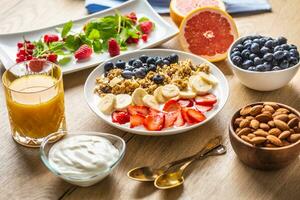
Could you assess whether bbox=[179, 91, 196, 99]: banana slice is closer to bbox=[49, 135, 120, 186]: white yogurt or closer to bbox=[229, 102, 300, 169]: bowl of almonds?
bbox=[229, 102, 300, 169]: bowl of almonds

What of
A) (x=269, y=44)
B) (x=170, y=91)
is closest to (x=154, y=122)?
(x=170, y=91)

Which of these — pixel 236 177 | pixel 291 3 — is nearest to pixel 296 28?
pixel 291 3

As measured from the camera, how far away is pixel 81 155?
143 centimetres

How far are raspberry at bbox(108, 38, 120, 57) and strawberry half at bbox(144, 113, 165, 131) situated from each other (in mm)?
423

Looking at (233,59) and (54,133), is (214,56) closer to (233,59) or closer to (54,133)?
(233,59)

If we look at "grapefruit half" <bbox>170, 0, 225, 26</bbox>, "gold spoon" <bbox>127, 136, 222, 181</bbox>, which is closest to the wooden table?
"gold spoon" <bbox>127, 136, 222, 181</bbox>

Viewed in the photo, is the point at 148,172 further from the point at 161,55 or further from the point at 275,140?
the point at 161,55

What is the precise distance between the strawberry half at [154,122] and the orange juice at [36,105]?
229mm

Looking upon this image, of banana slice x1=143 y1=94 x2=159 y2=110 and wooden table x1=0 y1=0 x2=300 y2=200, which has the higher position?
banana slice x1=143 y1=94 x2=159 y2=110

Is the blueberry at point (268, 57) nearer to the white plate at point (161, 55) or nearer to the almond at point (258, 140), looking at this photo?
the white plate at point (161, 55)

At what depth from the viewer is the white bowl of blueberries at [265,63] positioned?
176 centimetres

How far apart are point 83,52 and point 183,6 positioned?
47cm

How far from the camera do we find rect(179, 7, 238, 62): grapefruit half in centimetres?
200

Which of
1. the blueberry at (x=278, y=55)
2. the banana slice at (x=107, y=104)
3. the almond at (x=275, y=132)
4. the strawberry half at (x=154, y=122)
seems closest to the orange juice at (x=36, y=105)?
the banana slice at (x=107, y=104)
